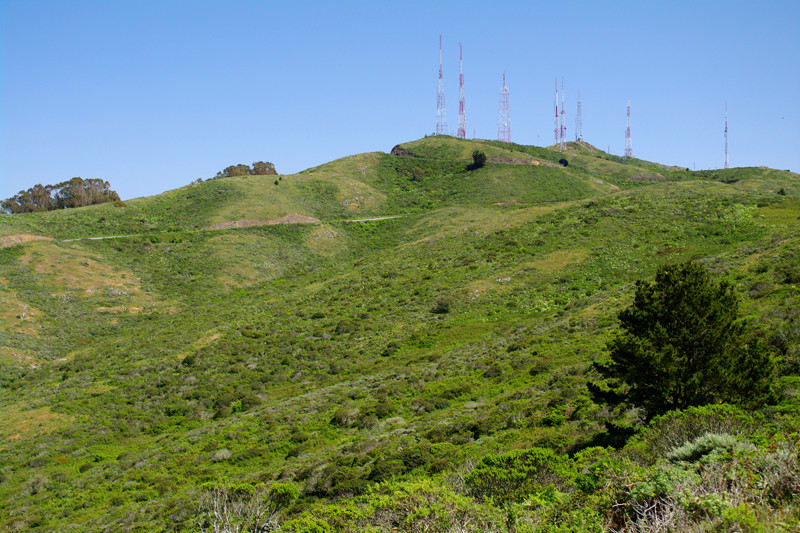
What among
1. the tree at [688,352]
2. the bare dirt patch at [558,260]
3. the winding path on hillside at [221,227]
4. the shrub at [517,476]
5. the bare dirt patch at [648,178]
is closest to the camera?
the shrub at [517,476]

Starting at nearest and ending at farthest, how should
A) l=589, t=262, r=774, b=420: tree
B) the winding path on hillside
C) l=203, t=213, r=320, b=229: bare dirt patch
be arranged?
l=589, t=262, r=774, b=420: tree
the winding path on hillside
l=203, t=213, r=320, b=229: bare dirt patch

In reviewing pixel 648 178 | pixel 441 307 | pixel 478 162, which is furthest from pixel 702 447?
pixel 648 178

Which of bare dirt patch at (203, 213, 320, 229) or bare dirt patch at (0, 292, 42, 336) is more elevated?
bare dirt patch at (203, 213, 320, 229)

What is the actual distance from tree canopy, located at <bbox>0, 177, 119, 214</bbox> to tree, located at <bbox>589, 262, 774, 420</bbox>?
9378 centimetres

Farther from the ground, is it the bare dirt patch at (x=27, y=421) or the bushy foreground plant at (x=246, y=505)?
the bushy foreground plant at (x=246, y=505)

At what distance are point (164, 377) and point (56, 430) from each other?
727cm

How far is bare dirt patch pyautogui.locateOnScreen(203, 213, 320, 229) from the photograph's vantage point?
71875 millimetres

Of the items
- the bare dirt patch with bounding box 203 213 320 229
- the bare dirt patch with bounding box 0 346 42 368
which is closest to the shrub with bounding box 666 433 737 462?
the bare dirt patch with bounding box 0 346 42 368

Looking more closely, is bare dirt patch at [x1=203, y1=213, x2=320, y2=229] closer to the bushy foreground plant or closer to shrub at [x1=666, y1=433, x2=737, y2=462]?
the bushy foreground plant

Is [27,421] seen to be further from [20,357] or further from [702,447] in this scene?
[702,447]

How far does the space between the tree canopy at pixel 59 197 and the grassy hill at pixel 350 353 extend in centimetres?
1072

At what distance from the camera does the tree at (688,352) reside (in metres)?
12.3

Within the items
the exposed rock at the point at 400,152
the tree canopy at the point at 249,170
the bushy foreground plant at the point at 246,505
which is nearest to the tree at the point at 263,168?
the tree canopy at the point at 249,170

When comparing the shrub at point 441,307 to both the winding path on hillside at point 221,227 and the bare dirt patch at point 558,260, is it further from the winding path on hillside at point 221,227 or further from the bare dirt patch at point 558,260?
the winding path on hillside at point 221,227
